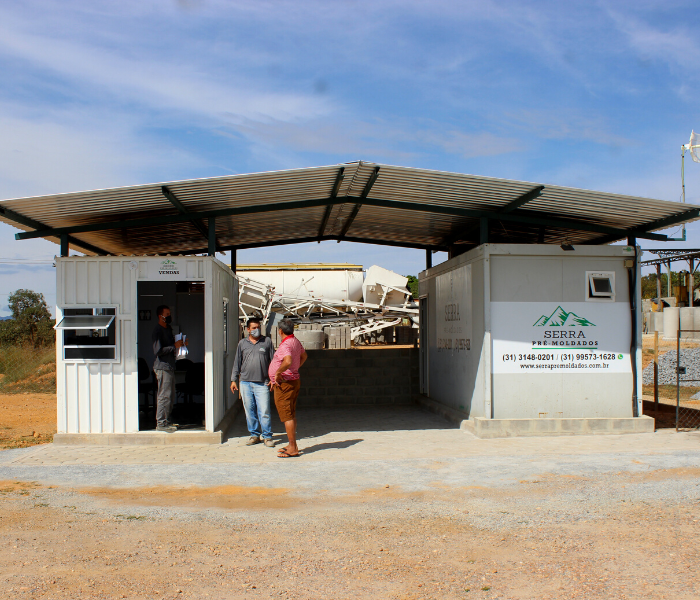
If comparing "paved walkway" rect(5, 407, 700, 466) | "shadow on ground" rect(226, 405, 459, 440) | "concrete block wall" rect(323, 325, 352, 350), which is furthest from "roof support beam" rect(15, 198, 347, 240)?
"concrete block wall" rect(323, 325, 352, 350)

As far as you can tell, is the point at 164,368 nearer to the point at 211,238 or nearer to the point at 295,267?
the point at 211,238

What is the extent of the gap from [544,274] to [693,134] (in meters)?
4.27

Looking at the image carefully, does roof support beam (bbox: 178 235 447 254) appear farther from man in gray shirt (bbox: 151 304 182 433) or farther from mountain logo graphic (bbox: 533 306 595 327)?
man in gray shirt (bbox: 151 304 182 433)

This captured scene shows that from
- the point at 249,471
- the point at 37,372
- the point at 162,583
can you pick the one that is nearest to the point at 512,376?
the point at 249,471

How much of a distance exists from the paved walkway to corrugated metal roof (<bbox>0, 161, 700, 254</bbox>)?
312cm

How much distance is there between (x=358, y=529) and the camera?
17.6 ft

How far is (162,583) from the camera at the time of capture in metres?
4.20

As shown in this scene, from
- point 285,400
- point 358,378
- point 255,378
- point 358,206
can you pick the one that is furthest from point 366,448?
point 358,378

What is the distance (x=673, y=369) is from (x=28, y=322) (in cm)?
2669

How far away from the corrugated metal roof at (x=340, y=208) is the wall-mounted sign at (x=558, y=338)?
1.44 meters

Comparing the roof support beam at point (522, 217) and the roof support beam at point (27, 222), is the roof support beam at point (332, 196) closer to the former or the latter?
the roof support beam at point (522, 217)

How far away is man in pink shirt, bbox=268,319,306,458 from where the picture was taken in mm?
8320

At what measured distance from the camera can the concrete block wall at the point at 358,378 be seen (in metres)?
14.0

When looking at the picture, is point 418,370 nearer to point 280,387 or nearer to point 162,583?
point 280,387
